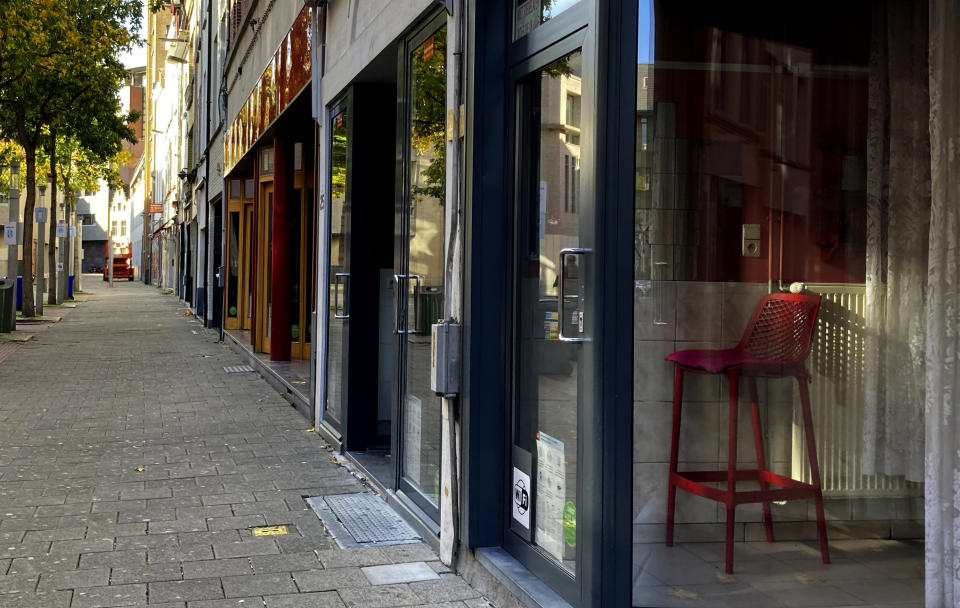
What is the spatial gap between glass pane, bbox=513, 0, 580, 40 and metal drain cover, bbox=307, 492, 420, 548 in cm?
260

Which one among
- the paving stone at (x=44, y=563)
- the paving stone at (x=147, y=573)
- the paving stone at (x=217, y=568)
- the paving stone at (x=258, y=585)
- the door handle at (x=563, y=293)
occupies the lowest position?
the paving stone at (x=258, y=585)

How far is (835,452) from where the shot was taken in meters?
4.96

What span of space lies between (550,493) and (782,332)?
57.2 inches

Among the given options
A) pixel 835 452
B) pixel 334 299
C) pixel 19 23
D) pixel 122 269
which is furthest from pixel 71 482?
pixel 122 269

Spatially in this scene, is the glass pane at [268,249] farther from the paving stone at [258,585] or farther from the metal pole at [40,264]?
the metal pole at [40,264]

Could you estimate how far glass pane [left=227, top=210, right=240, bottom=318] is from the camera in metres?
19.7

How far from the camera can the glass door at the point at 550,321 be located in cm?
384

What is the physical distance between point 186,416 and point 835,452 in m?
6.49

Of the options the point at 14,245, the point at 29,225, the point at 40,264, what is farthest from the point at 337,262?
the point at 40,264

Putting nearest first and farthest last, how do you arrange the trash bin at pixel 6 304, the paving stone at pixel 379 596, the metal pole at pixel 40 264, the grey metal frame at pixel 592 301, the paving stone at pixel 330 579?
the grey metal frame at pixel 592 301
the paving stone at pixel 379 596
the paving stone at pixel 330 579
the trash bin at pixel 6 304
the metal pole at pixel 40 264

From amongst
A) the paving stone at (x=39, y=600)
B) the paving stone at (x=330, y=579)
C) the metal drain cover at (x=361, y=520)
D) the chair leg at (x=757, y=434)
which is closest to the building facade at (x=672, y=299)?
the chair leg at (x=757, y=434)

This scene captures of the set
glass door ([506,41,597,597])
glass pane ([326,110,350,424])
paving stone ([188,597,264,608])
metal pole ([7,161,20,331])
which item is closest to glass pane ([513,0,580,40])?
glass door ([506,41,597,597])

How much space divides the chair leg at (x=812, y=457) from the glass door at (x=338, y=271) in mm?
3661

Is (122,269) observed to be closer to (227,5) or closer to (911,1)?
(227,5)
